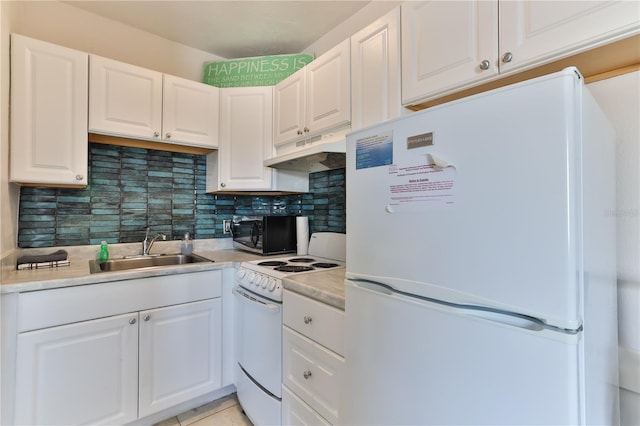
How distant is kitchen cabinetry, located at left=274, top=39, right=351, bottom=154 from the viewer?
1.61 meters

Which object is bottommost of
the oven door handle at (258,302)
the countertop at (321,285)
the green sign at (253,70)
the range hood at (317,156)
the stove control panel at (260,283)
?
the oven door handle at (258,302)

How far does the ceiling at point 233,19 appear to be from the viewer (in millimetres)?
1923

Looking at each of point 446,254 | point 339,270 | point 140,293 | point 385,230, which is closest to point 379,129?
point 385,230

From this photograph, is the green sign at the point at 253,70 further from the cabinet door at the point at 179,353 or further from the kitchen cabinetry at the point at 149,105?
the cabinet door at the point at 179,353

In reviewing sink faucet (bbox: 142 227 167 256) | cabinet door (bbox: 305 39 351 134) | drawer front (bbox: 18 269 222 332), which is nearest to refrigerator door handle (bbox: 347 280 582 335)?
cabinet door (bbox: 305 39 351 134)

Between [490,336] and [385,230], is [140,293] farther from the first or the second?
[490,336]

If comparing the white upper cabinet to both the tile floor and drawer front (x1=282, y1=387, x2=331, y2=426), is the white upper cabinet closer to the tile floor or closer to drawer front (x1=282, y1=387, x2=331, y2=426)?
drawer front (x1=282, y1=387, x2=331, y2=426)

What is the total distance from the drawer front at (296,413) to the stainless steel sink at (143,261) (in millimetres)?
1008

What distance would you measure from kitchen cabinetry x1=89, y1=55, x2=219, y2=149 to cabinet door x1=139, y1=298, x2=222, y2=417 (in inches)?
45.2

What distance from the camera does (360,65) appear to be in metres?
1.52

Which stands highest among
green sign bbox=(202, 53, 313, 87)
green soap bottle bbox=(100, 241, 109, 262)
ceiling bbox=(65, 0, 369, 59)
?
ceiling bbox=(65, 0, 369, 59)

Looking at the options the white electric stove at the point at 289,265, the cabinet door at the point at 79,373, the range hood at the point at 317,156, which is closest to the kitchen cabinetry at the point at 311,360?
the white electric stove at the point at 289,265

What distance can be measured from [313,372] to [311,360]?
48 millimetres

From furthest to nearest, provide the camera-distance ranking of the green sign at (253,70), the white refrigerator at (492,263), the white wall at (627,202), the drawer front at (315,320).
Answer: the green sign at (253,70), the drawer front at (315,320), the white wall at (627,202), the white refrigerator at (492,263)
